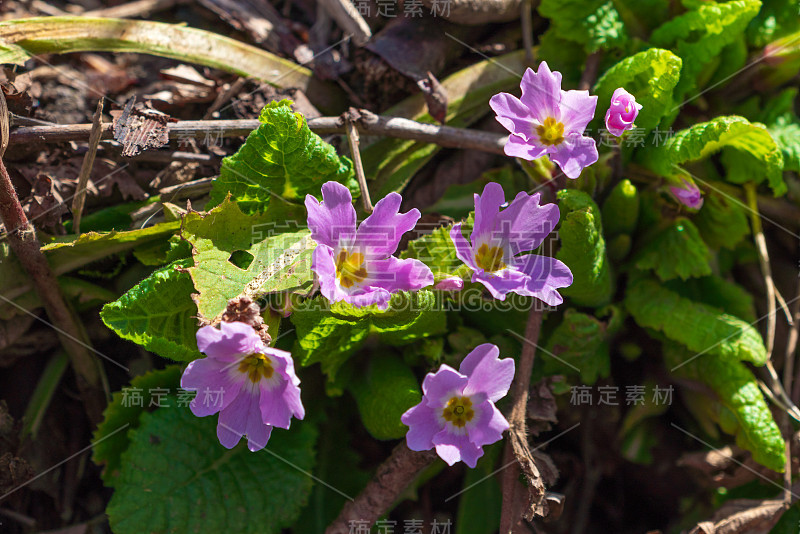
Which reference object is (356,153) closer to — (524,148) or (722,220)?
(524,148)

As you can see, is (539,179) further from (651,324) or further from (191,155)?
(191,155)

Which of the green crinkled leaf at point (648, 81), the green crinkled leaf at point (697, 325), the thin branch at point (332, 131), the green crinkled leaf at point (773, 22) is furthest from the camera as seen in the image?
the green crinkled leaf at point (773, 22)

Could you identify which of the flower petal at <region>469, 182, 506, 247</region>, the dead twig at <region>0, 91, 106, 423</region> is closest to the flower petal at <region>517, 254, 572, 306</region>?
the flower petal at <region>469, 182, 506, 247</region>

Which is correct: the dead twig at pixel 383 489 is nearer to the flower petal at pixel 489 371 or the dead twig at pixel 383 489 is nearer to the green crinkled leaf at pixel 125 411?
the flower petal at pixel 489 371

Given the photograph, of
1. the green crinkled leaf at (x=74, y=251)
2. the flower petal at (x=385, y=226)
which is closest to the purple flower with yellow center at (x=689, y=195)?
the flower petal at (x=385, y=226)

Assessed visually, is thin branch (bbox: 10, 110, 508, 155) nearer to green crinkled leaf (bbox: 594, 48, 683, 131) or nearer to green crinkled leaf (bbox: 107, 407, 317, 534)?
green crinkled leaf (bbox: 594, 48, 683, 131)

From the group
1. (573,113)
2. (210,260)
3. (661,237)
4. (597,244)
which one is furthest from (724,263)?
(210,260)
